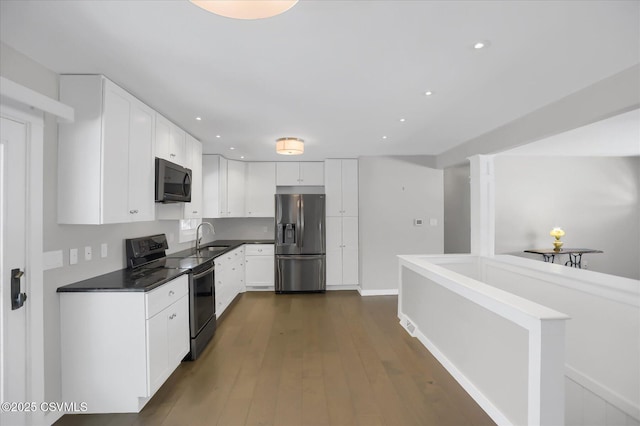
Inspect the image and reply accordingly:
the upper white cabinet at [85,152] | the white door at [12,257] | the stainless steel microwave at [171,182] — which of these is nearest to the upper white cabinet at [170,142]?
the stainless steel microwave at [171,182]

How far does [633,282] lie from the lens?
235cm

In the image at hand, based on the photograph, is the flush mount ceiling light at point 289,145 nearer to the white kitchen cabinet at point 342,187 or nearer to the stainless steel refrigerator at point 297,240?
the stainless steel refrigerator at point 297,240

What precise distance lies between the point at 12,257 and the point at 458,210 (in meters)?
6.84

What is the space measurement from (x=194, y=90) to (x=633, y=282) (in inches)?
149

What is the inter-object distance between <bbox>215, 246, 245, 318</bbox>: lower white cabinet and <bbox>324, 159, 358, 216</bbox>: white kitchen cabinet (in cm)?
180

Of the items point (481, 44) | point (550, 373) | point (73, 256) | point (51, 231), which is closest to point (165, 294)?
point (73, 256)

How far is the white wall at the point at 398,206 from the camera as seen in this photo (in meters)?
5.33

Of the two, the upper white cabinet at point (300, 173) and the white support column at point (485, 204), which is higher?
the upper white cabinet at point (300, 173)

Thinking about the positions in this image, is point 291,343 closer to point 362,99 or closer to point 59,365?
point 59,365

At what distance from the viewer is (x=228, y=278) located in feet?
14.6

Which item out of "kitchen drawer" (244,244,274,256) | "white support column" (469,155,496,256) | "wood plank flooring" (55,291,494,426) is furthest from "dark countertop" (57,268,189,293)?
"white support column" (469,155,496,256)

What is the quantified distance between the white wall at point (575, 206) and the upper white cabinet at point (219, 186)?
15.4 feet

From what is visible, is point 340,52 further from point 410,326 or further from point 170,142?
point 410,326

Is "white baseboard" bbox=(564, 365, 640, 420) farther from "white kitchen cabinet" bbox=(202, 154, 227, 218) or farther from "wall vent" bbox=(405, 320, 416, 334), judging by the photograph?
"white kitchen cabinet" bbox=(202, 154, 227, 218)
